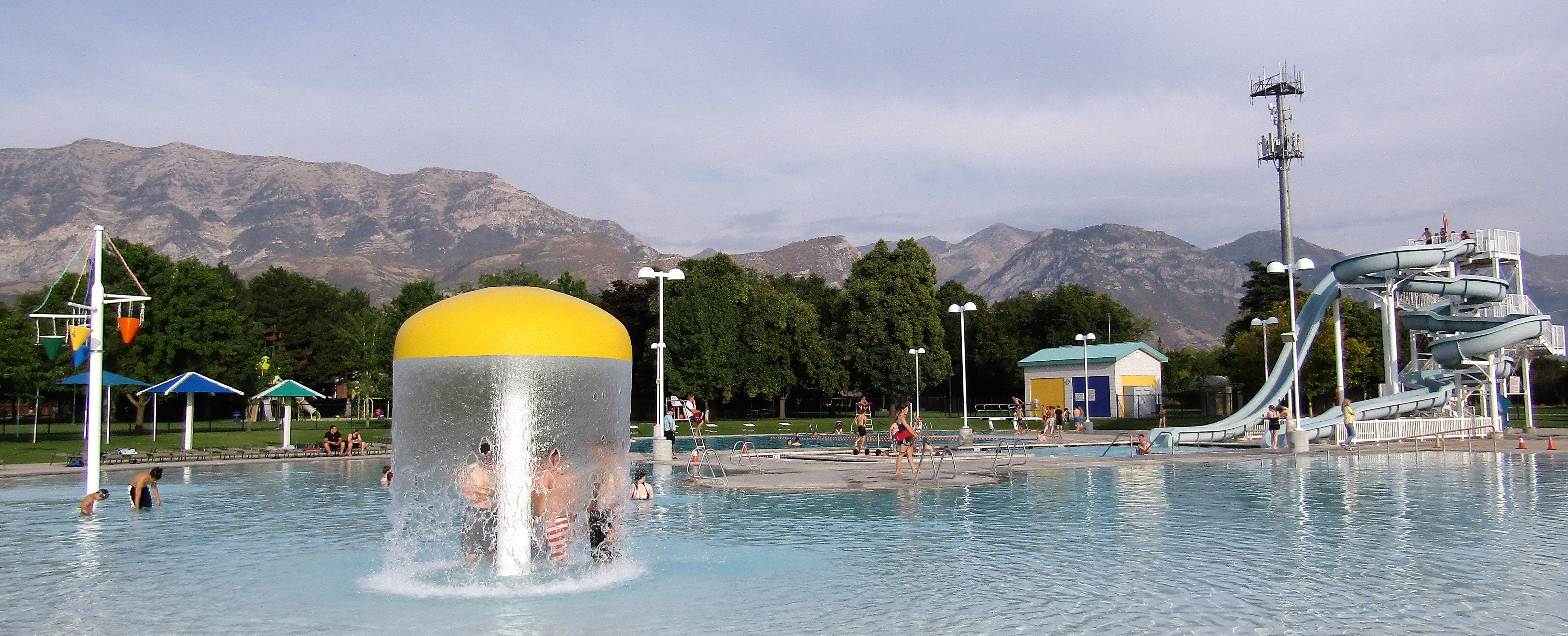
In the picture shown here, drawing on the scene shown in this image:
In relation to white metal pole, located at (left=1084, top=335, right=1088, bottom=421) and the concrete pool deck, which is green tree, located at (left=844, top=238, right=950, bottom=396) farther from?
the concrete pool deck

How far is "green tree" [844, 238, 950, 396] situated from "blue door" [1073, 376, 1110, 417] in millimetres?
12966

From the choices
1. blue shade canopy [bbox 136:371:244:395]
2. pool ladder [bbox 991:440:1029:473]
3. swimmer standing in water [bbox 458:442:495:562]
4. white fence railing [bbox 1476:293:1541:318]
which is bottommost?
pool ladder [bbox 991:440:1029:473]

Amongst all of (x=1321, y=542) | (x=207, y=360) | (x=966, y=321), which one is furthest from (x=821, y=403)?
(x=1321, y=542)

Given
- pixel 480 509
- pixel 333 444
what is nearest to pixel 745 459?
pixel 333 444

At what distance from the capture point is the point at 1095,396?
55.3m

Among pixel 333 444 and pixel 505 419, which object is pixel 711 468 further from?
pixel 333 444

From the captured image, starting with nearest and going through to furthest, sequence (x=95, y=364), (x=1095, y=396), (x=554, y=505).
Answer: (x=554, y=505)
(x=95, y=364)
(x=1095, y=396)

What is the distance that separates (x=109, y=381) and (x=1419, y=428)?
46.6 m

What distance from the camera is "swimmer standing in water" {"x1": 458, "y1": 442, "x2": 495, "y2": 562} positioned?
8609mm

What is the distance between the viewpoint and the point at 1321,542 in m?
12.2

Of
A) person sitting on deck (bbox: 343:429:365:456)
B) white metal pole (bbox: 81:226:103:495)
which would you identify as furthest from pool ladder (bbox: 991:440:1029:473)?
person sitting on deck (bbox: 343:429:365:456)

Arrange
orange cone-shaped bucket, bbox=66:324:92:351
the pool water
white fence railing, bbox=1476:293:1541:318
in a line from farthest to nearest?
white fence railing, bbox=1476:293:1541:318, orange cone-shaped bucket, bbox=66:324:92:351, the pool water

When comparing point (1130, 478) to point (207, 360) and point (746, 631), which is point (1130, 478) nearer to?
point (746, 631)

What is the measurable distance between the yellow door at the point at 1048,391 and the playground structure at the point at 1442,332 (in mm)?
15497
